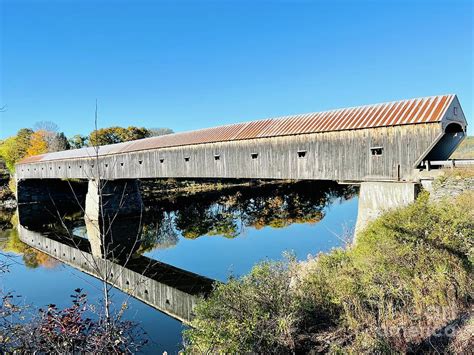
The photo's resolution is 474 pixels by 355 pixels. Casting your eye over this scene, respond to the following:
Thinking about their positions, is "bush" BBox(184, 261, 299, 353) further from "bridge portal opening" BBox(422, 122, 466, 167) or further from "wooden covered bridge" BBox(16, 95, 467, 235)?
"bridge portal opening" BBox(422, 122, 466, 167)

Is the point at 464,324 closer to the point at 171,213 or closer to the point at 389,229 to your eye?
the point at 389,229

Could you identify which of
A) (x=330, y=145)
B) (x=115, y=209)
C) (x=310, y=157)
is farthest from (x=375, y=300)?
(x=115, y=209)

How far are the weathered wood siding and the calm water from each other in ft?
6.74

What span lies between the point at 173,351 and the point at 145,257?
8.41 metres

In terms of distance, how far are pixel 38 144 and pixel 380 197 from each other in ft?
157

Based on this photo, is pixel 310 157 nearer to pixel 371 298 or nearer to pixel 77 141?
pixel 371 298

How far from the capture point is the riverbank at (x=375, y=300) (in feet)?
14.4

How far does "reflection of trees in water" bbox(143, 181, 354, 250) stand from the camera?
65.6 feet

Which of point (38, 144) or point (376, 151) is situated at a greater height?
point (38, 144)

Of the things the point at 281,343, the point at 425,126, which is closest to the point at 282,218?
the point at 425,126

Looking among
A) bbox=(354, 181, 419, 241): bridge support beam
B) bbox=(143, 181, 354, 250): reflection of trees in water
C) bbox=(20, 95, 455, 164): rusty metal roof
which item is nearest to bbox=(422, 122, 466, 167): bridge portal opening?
bbox=(20, 95, 455, 164): rusty metal roof

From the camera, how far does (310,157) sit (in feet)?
35.7

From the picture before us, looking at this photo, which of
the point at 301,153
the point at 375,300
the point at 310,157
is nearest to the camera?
the point at 375,300

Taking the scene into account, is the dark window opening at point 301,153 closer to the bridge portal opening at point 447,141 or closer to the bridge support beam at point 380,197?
the bridge support beam at point 380,197
